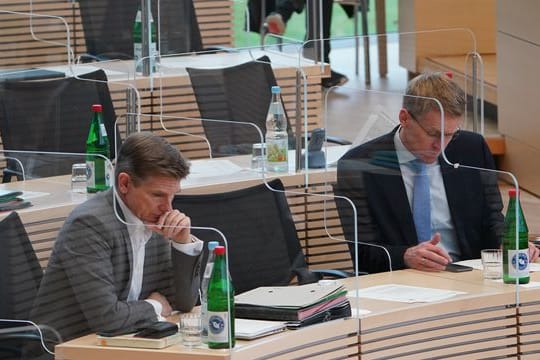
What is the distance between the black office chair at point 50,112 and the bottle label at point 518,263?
7.31 feet

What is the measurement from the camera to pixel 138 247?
3.74 m

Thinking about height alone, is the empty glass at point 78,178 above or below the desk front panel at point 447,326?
above

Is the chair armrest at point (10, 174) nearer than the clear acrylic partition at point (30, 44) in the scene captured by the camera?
Yes

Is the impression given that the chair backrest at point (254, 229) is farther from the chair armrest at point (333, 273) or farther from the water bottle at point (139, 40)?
the water bottle at point (139, 40)

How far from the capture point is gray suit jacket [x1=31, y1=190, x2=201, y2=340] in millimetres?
3678

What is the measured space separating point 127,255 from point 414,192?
1359 mm

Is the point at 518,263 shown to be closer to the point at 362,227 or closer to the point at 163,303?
the point at 362,227

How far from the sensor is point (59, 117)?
5961mm

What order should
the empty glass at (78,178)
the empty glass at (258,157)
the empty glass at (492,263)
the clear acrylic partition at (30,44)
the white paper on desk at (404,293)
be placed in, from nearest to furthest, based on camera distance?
the white paper on desk at (404,293) → the empty glass at (492,263) → the empty glass at (78,178) → the empty glass at (258,157) → the clear acrylic partition at (30,44)

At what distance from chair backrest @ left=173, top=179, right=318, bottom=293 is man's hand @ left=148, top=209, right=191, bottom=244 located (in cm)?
65

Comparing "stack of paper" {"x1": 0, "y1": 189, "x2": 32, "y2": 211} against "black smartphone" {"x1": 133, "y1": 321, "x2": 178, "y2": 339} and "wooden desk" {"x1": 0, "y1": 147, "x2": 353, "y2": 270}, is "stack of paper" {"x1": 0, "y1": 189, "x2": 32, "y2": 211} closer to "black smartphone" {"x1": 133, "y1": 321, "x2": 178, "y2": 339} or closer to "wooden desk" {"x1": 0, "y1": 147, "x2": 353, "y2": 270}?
"wooden desk" {"x1": 0, "y1": 147, "x2": 353, "y2": 270}

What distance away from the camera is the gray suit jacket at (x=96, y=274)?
3678mm

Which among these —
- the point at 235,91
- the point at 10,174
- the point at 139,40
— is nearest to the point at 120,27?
the point at 139,40

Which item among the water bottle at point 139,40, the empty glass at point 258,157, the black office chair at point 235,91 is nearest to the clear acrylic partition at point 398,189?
the empty glass at point 258,157
